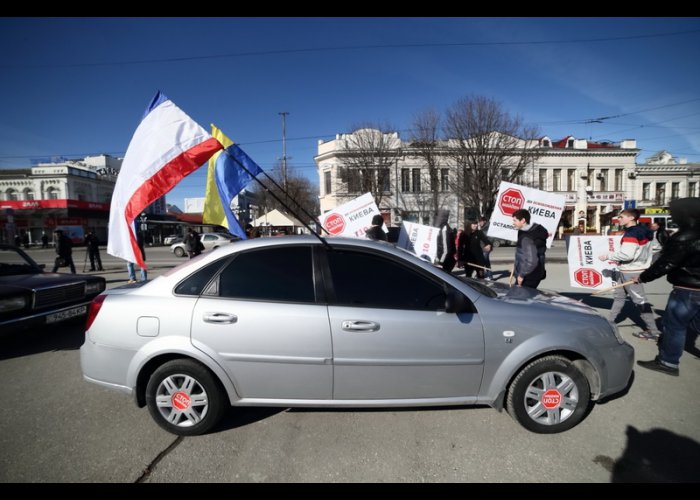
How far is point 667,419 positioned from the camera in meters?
2.62

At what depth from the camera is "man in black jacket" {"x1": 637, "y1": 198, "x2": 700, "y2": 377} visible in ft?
10.2

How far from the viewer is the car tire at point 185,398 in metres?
2.40

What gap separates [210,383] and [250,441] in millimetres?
574

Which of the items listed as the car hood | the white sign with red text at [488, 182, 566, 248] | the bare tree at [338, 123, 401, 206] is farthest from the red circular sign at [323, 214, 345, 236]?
the bare tree at [338, 123, 401, 206]

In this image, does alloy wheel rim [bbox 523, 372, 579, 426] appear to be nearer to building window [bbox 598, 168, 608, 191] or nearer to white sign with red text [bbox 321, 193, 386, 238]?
white sign with red text [bbox 321, 193, 386, 238]

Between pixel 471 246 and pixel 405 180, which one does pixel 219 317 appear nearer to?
pixel 471 246

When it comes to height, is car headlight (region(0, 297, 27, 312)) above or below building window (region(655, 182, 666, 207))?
below

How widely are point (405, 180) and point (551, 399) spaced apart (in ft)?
87.5

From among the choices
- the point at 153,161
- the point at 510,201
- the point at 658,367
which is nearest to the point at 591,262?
the point at 510,201

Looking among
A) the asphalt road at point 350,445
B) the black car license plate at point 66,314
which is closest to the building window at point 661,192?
the asphalt road at point 350,445

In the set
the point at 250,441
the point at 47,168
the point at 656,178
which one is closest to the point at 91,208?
the point at 47,168

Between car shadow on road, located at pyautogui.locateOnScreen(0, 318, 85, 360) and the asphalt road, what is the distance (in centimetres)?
153

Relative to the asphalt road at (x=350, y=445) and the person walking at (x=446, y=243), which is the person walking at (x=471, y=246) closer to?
the person walking at (x=446, y=243)
